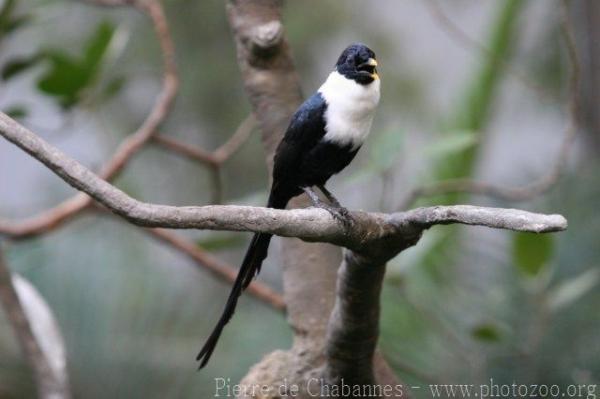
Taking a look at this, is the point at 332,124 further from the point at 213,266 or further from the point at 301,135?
the point at 213,266

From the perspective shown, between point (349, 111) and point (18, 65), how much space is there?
0.97 metres

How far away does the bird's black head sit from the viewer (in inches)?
61.7

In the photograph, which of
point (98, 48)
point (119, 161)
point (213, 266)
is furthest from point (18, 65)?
point (213, 266)

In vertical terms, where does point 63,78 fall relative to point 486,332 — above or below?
above

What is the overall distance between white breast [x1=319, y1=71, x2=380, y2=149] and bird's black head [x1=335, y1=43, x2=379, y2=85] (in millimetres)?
15

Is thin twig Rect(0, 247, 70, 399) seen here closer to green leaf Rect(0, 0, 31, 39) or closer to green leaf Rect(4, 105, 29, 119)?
green leaf Rect(4, 105, 29, 119)

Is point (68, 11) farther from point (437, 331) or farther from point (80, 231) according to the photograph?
point (437, 331)

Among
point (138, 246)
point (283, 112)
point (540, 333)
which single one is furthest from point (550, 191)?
point (138, 246)

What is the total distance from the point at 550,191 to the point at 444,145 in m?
0.70

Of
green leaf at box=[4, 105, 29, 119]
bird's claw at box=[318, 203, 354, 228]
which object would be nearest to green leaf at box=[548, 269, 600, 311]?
bird's claw at box=[318, 203, 354, 228]

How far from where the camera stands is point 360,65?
1.58 meters

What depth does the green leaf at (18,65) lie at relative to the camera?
6.83 ft

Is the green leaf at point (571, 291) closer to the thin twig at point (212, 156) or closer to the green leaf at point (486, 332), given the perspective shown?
the green leaf at point (486, 332)

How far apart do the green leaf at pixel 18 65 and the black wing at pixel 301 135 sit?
33.3 inches
